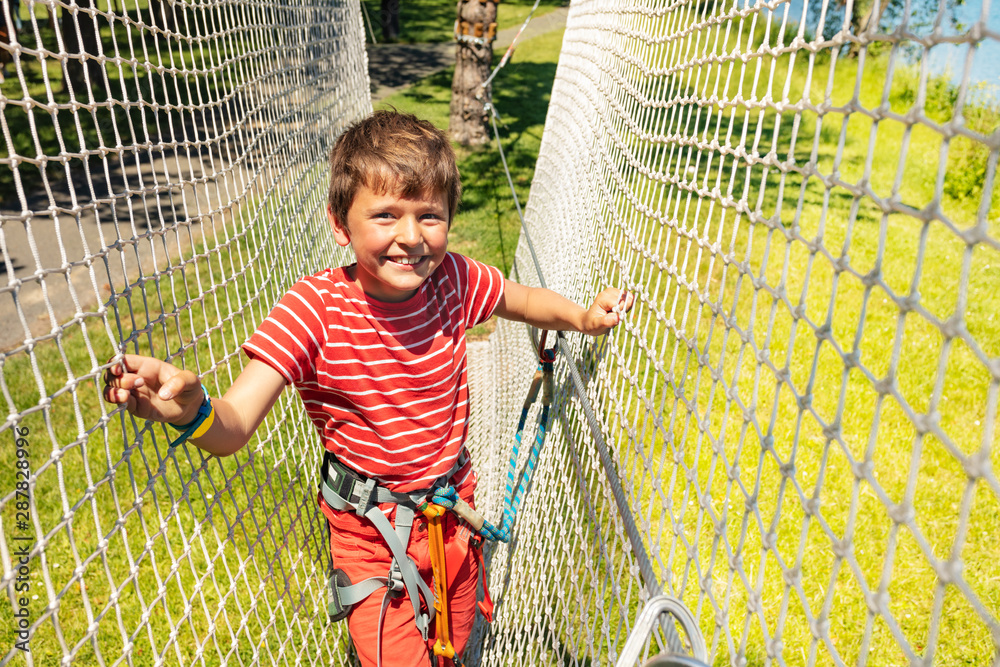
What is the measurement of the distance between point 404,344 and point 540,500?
0.86 metres

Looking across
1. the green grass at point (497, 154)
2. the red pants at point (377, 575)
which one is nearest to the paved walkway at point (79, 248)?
the red pants at point (377, 575)

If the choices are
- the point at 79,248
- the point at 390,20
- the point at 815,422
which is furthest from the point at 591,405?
the point at 390,20

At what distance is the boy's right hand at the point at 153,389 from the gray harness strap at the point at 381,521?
24.4 inches

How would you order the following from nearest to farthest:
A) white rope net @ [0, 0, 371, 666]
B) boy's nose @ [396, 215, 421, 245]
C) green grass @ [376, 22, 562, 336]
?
white rope net @ [0, 0, 371, 666] → boy's nose @ [396, 215, 421, 245] → green grass @ [376, 22, 562, 336]

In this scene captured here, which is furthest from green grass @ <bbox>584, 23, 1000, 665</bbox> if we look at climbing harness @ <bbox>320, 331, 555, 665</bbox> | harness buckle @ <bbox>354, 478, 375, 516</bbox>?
harness buckle @ <bbox>354, 478, 375, 516</bbox>

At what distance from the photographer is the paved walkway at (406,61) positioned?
10.4m

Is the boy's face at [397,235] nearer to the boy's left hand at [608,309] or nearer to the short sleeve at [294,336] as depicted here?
the short sleeve at [294,336]

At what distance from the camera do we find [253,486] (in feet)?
9.85

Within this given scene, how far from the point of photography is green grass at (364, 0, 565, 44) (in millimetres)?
13613

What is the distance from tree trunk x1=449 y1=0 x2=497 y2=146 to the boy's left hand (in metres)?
5.76

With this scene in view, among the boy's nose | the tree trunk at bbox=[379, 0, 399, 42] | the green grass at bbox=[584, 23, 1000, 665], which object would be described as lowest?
the green grass at bbox=[584, 23, 1000, 665]

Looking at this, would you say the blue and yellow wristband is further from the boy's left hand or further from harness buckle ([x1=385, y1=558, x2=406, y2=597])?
the boy's left hand

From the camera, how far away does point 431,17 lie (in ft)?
50.6

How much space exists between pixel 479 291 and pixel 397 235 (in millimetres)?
391
